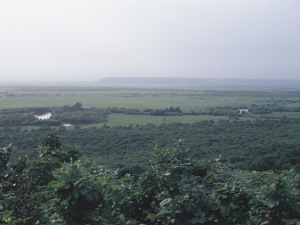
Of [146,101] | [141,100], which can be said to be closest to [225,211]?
[146,101]

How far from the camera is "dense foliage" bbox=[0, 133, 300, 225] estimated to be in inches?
146

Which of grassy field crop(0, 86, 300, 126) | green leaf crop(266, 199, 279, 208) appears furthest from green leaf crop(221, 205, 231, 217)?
grassy field crop(0, 86, 300, 126)

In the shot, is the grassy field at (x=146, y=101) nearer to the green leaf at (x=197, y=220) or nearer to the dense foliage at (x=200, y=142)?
the dense foliage at (x=200, y=142)

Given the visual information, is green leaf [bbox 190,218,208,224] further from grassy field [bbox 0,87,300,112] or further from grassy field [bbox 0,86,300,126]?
grassy field [bbox 0,87,300,112]

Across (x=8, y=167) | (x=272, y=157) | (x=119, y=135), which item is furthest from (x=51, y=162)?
(x=119, y=135)

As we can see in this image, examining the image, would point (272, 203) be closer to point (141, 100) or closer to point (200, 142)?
point (200, 142)

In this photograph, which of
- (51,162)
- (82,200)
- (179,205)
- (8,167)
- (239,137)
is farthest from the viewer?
(239,137)

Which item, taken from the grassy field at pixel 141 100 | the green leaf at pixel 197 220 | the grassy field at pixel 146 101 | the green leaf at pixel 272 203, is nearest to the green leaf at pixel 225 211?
the green leaf at pixel 197 220

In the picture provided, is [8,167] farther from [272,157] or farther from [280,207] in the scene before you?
[272,157]

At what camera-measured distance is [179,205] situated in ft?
14.5

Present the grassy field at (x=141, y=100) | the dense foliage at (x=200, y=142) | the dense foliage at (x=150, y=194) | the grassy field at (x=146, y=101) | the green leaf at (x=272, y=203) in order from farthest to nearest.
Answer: the grassy field at (x=141, y=100) → the grassy field at (x=146, y=101) → the dense foliage at (x=200, y=142) → the green leaf at (x=272, y=203) → the dense foliage at (x=150, y=194)

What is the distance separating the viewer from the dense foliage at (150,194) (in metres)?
3.72

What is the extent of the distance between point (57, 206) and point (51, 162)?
312 centimetres

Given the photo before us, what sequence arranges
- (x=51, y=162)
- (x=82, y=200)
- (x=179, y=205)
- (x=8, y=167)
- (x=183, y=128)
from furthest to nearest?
(x=183, y=128) → (x=8, y=167) → (x=51, y=162) → (x=179, y=205) → (x=82, y=200)
